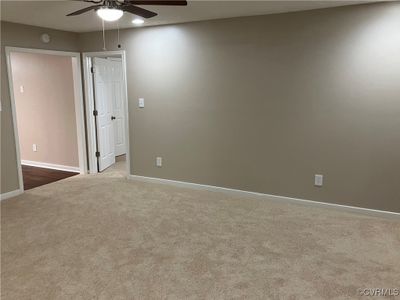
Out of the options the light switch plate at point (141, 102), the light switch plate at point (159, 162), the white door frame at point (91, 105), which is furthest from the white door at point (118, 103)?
the light switch plate at point (159, 162)

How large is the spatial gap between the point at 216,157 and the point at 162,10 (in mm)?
1978

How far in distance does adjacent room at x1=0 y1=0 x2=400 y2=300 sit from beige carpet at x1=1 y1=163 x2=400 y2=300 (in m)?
0.02

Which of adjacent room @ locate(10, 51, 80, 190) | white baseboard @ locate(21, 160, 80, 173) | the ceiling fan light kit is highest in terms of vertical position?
the ceiling fan light kit

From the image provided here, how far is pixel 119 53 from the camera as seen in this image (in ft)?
16.0

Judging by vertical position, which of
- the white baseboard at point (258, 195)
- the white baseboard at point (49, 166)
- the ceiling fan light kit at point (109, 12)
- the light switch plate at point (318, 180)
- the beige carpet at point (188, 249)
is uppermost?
the ceiling fan light kit at point (109, 12)

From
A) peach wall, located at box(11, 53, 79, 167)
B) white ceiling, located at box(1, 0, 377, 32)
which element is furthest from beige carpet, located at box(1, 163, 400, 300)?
white ceiling, located at box(1, 0, 377, 32)

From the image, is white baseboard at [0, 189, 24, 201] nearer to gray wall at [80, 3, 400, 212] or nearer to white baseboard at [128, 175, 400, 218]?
white baseboard at [128, 175, 400, 218]

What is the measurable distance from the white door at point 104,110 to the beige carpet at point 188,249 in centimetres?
153

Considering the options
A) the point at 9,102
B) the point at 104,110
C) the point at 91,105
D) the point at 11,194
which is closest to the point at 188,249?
the point at 11,194

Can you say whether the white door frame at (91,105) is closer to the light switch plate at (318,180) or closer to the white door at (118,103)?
the white door at (118,103)

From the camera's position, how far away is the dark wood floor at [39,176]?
16.6 feet

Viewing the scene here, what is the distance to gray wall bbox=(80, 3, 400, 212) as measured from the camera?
3.49m

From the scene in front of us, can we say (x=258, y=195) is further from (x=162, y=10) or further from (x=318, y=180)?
(x=162, y=10)

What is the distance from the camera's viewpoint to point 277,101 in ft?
13.0
